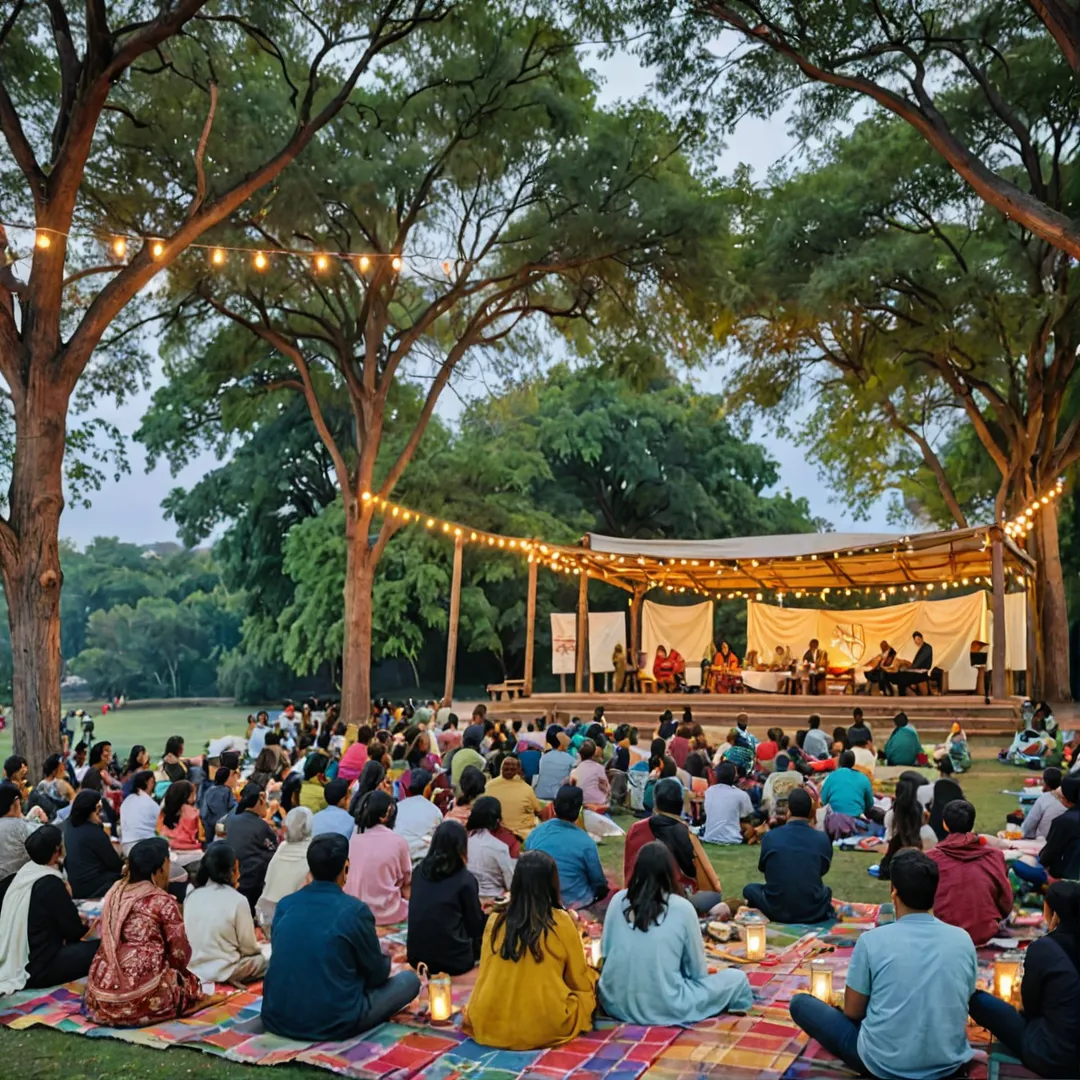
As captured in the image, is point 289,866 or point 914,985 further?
point 289,866

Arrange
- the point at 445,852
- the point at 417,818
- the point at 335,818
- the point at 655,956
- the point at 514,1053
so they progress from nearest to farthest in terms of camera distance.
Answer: the point at 514,1053
the point at 655,956
the point at 445,852
the point at 335,818
the point at 417,818

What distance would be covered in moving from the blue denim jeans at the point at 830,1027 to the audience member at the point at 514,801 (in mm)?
3839

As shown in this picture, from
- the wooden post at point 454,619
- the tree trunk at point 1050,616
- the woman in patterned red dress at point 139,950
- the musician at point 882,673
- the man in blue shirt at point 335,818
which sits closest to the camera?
the woman in patterned red dress at point 139,950

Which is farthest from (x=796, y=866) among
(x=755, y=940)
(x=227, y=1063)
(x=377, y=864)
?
(x=227, y=1063)

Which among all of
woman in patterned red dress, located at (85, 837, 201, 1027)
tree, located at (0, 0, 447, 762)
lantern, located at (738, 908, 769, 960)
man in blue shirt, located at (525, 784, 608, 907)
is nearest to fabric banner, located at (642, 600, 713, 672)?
tree, located at (0, 0, 447, 762)

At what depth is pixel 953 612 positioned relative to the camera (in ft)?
69.9

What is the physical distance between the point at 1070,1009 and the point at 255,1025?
3.59 m

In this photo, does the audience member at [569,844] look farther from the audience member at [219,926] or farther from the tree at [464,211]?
the tree at [464,211]

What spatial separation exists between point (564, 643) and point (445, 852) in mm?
16887

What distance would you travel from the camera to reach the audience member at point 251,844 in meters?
7.00

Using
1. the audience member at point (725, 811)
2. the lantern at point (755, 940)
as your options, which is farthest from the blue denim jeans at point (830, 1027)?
the audience member at point (725, 811)

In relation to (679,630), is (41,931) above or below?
below

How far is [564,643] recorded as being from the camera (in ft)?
73.6

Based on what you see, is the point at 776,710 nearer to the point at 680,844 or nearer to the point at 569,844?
the point at 569,844
